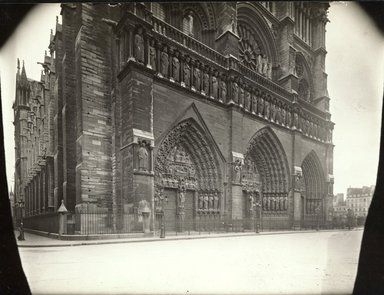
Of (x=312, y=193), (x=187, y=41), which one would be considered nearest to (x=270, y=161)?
(x=312, y=193)

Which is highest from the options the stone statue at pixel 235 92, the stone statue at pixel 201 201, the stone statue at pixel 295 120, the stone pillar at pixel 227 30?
the stone pillar at pixel 227 30

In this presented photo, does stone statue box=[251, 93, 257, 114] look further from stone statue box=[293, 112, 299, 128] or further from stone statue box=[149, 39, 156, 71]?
stone statue box=[149, 39, 156, 71]

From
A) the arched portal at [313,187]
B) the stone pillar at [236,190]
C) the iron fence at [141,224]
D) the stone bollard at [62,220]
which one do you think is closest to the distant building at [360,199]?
the iron fence at [141,224]

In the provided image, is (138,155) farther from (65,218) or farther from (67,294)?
(67,294)

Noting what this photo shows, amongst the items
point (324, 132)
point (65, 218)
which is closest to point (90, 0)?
point (65, 218)

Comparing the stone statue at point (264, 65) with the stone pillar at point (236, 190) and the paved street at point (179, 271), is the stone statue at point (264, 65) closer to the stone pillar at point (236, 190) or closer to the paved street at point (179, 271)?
the stone pillar at point (236, 190)

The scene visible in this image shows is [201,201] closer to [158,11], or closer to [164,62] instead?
[164,62]

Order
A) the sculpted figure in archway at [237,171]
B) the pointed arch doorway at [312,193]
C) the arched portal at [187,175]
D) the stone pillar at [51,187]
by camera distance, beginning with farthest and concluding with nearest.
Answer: the pointed arch doorway at [312,193] → the sculpted figure in archway at [237,171] → the stone pillar at [51,187] → the arched portal at [187,175]

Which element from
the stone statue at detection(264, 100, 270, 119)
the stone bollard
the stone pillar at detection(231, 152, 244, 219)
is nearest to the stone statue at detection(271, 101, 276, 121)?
the stone statue at detection(264, 100, 270, 119)
